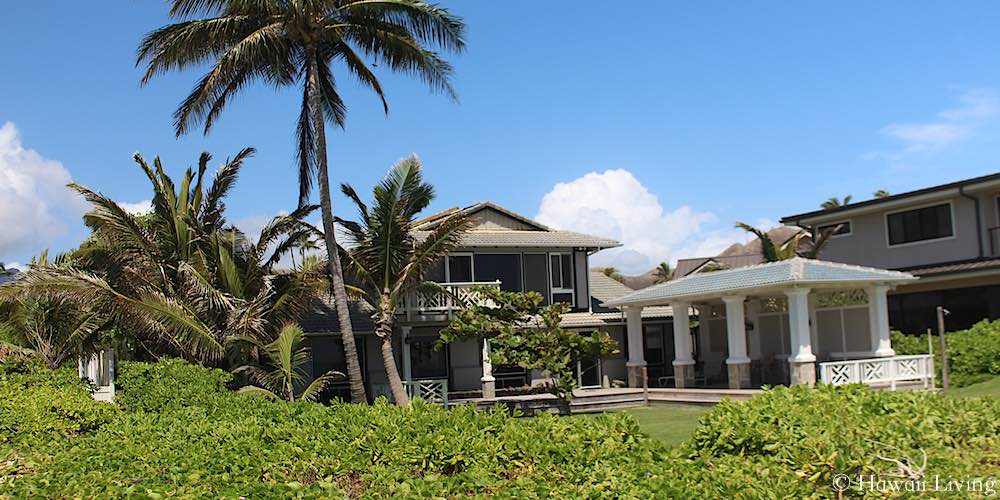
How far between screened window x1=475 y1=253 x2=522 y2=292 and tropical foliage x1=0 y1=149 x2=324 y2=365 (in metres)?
7.04

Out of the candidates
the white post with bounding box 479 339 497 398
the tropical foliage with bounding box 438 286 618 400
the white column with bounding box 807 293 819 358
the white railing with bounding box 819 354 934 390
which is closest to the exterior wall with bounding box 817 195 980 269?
Result: the white column with bounding box 807 293 819 358

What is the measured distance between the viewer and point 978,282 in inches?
1013

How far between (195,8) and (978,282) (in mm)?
21277

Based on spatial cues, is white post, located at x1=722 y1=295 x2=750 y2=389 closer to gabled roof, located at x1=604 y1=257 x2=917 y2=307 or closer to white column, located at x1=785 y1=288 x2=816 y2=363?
gabled roof, located at x1=604 y1=257 x2=917 y2=307

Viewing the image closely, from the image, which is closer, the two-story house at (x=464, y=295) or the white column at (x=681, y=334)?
the white column at (x=681, y=334)

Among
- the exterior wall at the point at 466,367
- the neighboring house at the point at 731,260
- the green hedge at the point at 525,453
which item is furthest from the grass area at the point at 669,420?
the neighboring house at the point at 731,260

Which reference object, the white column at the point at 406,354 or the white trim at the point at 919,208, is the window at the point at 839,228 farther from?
the white column at the point at 406,354

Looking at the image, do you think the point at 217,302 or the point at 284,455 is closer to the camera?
the point at 284,455

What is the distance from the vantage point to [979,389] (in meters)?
20.2

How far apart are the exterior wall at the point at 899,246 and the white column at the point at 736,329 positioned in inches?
272

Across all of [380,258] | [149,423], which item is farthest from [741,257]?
[149,423]

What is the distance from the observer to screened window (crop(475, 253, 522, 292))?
96.0ft

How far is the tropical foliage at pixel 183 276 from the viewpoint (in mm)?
20094

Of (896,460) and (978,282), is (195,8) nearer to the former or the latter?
(896,460)
